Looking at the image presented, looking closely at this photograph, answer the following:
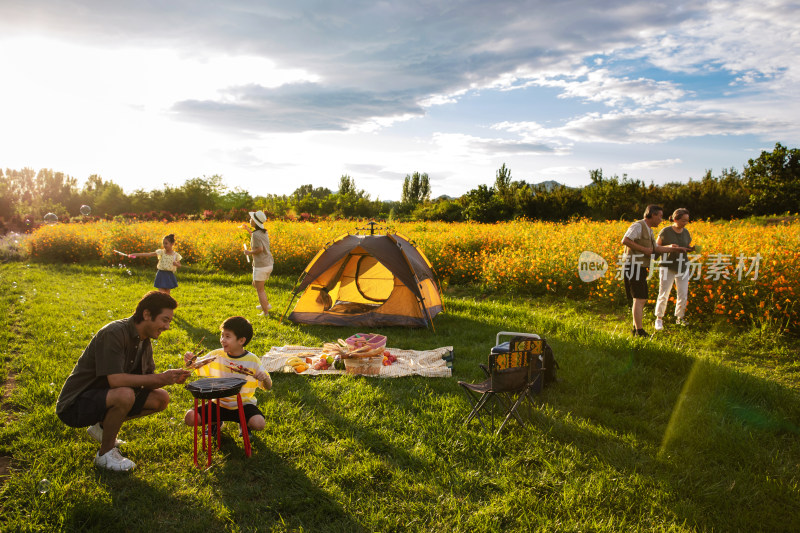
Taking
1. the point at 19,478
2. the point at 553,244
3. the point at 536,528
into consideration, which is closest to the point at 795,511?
the point at 536,528

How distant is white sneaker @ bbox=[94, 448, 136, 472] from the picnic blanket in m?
1.92

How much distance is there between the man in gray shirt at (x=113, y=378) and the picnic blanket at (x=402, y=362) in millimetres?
1961

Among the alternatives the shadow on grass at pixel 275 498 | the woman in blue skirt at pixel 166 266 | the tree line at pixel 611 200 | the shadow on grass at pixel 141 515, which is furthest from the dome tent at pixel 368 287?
the tree line at pixel 611 200

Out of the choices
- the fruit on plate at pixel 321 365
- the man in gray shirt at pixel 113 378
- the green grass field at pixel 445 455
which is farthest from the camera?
the fruit on plate at pixel 321 365

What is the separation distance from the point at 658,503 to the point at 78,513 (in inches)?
156

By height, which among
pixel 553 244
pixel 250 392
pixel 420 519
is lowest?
pixel 420 519

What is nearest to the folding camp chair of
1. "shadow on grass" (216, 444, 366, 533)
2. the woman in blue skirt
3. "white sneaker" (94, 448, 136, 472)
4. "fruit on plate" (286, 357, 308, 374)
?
"shadow on grass" (216, 444, 366, 533)

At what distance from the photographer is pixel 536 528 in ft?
9.91

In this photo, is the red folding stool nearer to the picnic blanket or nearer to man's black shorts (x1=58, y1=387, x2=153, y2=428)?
man's black shorts (x1=58, y1=387, x2=153, y2=428)

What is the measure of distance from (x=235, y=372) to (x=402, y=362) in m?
2.66

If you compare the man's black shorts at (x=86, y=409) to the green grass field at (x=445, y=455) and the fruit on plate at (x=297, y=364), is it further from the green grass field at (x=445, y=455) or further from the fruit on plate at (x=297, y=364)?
the fruit on plate at (x=297, y=364)

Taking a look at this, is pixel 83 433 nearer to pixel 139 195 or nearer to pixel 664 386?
pixel 664 386

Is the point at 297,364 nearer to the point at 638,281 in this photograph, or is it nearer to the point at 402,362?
the point at 402,362

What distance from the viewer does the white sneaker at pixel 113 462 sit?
3.49 meters
